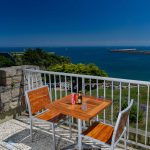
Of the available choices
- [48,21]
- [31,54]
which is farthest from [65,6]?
[31,54]

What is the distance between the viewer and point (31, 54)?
101ft

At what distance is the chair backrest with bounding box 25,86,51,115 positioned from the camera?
109 inches

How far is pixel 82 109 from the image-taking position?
88.8 inches

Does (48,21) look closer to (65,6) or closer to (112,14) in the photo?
(65,6)

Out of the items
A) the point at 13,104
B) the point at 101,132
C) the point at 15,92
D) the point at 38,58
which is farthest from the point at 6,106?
the point at 38,58

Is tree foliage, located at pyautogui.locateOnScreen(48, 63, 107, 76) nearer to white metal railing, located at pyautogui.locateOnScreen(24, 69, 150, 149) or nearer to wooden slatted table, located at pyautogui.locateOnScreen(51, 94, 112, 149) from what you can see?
white metal railing, located at pyautogui.locateOnScreen(24, 69, 150, 149)

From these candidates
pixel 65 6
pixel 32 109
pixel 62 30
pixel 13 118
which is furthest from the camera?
pixel 62 30

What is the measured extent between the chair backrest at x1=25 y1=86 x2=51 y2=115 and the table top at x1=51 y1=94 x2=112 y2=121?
411 millimetres

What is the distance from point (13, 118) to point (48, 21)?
6102cm

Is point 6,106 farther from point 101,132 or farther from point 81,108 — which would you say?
point 101,132

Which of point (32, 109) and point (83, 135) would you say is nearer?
point (83, 135)

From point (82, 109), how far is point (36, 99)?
0.96 metres

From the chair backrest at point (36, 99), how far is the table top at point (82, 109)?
0.41 metres

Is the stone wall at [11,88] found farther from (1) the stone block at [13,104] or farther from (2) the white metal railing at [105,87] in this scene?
(2) the white metal railing at [105,87]
